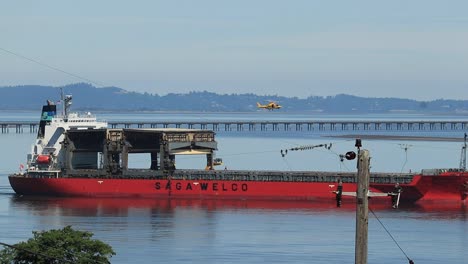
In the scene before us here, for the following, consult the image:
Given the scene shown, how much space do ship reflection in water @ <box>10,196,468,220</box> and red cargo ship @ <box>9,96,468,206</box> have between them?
3.41 feet

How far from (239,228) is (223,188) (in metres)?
17.7

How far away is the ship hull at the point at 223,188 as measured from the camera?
72.2 meters

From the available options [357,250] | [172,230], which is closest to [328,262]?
[172,230]

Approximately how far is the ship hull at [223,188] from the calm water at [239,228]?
5.07ft

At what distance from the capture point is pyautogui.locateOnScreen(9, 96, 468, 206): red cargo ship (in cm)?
7262

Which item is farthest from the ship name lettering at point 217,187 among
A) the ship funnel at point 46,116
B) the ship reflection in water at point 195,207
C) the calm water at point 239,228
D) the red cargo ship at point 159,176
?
the ship funnel at point 46,116

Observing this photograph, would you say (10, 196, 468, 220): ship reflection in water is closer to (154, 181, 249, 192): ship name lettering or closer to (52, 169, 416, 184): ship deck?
(154, 181, 249, 192): ship name lettering

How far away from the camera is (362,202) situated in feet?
64.6

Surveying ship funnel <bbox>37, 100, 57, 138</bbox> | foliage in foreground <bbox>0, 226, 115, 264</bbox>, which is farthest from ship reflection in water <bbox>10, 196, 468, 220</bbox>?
foliage in foreground <bbox>0, 226, 115, 264</bbox>

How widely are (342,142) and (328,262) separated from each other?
13684cm

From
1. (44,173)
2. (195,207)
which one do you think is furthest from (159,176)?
(44,173)

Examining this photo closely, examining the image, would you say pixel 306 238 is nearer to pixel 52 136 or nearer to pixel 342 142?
pixel 52 136

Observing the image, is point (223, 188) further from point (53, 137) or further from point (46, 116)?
point (46, 116)

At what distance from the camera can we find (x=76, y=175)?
79.2 metres
